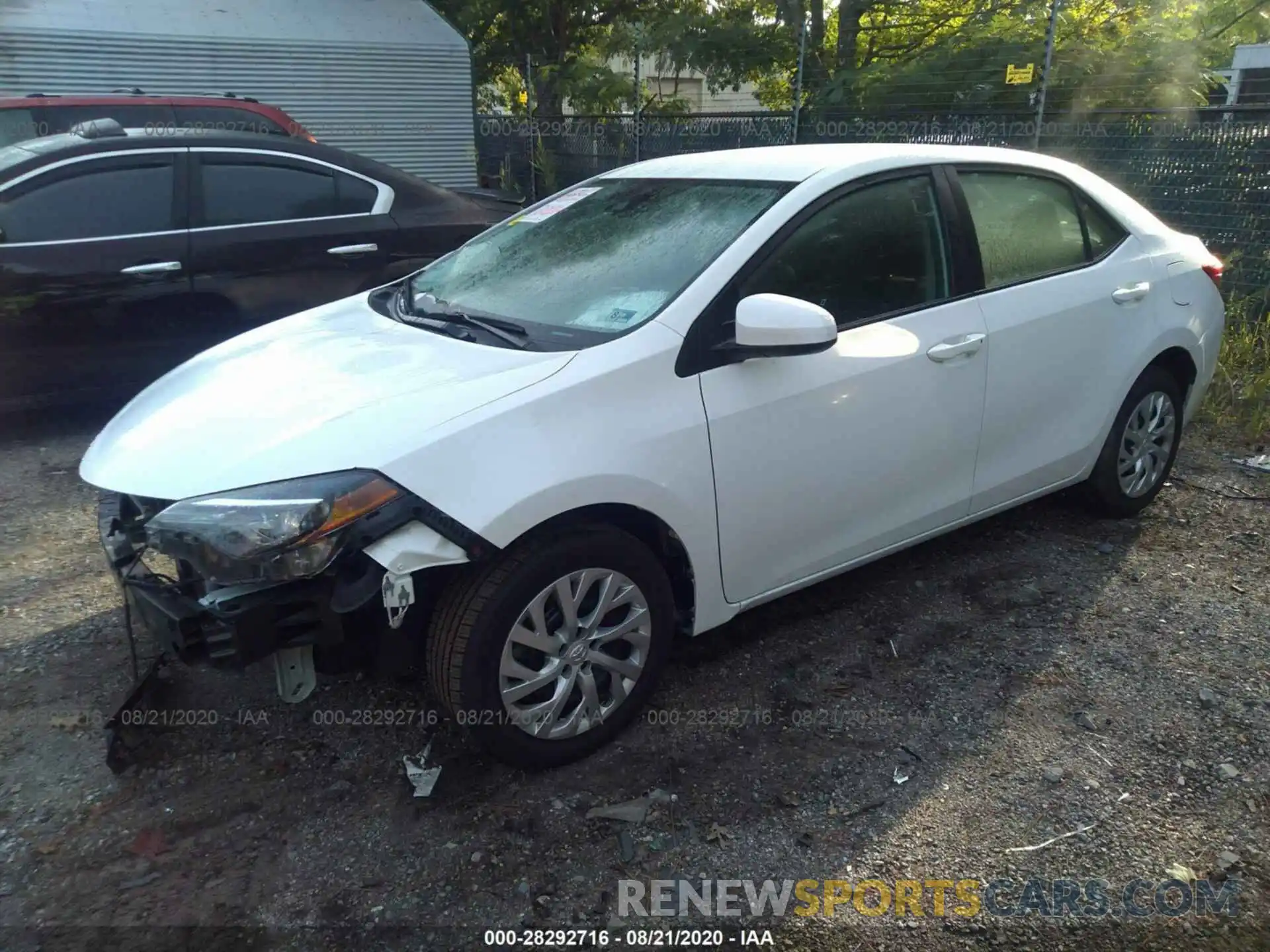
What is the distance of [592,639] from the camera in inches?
106

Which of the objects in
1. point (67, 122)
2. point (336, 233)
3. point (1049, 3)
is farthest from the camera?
point (1049, 3)

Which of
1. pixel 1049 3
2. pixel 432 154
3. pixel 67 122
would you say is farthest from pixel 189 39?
pixel 1049 3

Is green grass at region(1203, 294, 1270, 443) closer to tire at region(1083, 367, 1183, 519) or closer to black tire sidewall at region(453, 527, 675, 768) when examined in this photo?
tire at region(1083, 367, 1183, 519)

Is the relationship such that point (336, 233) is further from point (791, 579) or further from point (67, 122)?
point (791, 579)

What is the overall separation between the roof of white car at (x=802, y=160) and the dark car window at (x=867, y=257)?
104mm

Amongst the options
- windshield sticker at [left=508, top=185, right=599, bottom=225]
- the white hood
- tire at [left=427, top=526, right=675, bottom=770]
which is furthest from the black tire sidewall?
windshield sticker at [left=508, top=185, right=599, bottom=225]

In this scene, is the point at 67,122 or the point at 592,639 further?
the point at 67,122

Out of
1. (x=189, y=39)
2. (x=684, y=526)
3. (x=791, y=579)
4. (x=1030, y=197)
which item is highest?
(x=189, y=39)

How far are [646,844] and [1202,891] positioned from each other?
135cm

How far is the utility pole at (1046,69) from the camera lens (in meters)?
7.75

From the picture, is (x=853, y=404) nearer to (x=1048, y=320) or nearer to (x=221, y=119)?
(x=1048, y=320)

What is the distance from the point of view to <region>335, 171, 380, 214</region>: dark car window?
5.94 m

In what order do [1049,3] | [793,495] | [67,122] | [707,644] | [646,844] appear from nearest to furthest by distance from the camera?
[646,844], [793,495], [707,644], [67,122], [1049,3]

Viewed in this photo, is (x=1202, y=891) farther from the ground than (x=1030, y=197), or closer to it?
closer to it
